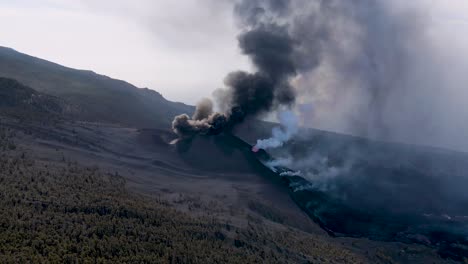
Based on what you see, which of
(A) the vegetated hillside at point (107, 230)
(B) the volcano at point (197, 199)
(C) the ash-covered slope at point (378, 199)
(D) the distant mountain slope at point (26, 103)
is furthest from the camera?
(D) the distant mountain slope at point (26, 103)

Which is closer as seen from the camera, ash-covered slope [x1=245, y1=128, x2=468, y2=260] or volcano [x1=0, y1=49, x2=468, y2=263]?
volcano [x1=0, y1=49, x2=468, y2=263]

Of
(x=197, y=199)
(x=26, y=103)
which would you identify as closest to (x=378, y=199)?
(x=197, y=199)

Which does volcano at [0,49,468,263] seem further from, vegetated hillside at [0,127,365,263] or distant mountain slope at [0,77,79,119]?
distant mountain slope at [0,77,79,119]

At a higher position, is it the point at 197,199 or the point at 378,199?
the point at 378,199

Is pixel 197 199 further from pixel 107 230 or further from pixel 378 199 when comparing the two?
pixel 378 199

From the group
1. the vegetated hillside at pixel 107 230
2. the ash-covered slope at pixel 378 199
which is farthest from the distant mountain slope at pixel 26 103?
the ash-covered slope at pixel 378 199

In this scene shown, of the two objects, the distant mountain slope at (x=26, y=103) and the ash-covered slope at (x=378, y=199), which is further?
the distant mountain slope at (x=26, y=103)

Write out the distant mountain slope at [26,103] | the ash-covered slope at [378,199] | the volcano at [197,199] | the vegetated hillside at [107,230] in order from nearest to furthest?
the vegetated hillside at [107,230]
the volcano at [197,199]
the ash-covered slope at [378,199]
the distant mountain slope at [26,103]

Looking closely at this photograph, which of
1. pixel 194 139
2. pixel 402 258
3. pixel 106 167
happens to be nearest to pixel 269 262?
pixel 402 258

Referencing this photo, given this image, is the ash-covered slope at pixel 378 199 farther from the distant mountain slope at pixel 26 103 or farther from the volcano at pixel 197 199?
the distant mountain slope at pixel 26 103

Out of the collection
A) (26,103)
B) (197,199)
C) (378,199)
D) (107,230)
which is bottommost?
(107,230)

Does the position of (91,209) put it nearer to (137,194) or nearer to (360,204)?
(137,194)

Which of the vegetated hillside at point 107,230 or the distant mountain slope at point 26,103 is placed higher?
the distant mountain slope at point 26,103

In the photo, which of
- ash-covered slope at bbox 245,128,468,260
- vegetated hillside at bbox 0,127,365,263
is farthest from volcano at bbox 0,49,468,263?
ash-covered slope at bbox 245,128,468,260
